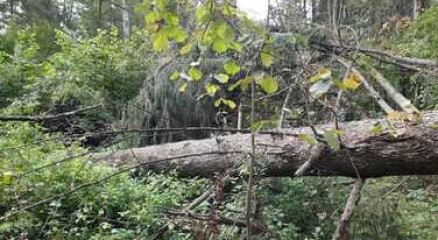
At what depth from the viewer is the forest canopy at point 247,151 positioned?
90.3 inches

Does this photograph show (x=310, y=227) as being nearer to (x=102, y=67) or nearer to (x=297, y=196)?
(x=297, y=196)

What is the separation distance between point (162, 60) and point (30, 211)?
3.71 metres

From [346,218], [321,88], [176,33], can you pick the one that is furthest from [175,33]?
[346,218]

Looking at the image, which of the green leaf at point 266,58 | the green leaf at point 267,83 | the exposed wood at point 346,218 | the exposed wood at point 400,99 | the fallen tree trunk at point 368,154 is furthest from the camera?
the fallen tree trunk at point 368,154

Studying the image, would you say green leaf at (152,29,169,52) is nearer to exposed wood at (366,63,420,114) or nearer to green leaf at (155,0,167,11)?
green leaf at (155,0,167,11)

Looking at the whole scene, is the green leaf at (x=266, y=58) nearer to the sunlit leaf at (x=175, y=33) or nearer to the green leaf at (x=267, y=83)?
the green leaf at (x=267, y=83)

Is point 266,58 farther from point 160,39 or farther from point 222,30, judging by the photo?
point 160,39

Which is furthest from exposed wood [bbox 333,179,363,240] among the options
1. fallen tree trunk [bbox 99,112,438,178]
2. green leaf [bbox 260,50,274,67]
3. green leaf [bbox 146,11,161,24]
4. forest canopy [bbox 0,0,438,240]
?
green leaf [bbox 146,11,161,24]

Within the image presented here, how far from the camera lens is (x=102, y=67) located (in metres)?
9.15

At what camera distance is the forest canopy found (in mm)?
2293

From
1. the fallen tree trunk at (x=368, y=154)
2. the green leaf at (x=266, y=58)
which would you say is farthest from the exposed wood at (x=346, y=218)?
the green leaf at (x=266, y=58)

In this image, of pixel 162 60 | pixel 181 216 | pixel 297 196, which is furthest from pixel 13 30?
pixel 181 216

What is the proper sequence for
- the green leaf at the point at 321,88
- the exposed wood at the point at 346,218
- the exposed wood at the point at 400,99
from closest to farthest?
the green leaf at the point at 321,88 < the exposed wood at the point at 400,99 < the exposed wood at the point at 346,218

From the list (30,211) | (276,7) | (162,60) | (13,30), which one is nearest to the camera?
(30,211)
